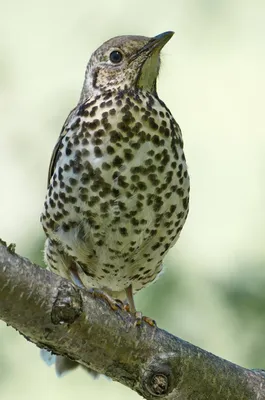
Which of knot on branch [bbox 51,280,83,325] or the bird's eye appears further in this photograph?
the bird's eye

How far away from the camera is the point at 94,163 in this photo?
4410mm

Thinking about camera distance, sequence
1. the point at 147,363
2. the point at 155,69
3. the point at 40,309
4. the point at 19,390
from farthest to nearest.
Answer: the point at 19,390, the point at 155,69, the point at 147,363, the point at 40,309

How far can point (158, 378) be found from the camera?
3.66 meters

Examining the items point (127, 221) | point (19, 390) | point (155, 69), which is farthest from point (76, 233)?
point (19, 390)

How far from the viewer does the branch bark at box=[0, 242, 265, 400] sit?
3346 millimetres

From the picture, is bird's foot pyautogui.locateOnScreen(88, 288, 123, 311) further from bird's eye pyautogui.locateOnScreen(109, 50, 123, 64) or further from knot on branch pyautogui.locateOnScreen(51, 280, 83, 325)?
bird's eye pyautogui.locateOnScreen(109, 50, 123, 64)

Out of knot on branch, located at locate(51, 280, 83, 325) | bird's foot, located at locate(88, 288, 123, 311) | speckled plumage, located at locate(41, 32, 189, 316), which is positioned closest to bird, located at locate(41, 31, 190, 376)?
speckled plumage, located at locate(41, 32, 189, 316)

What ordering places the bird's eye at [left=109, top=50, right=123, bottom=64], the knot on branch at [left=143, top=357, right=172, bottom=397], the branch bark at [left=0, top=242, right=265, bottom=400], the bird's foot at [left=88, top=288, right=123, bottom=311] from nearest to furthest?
1. the branch bark at [left=0, top=242, right=265, bottom=400]
2. the knot on branch at [left=143, top=357, right=172, bottom=397]
3. the bird's foot at [left=88, top=288, right=123, bottom=311]
4. the bird's eye at [left=109, top=50, right=123, bottom=64]

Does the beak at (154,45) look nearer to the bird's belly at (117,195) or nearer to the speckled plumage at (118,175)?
the speckled plumage at (118,175)

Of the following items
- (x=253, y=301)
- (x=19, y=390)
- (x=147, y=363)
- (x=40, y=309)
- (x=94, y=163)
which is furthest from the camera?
(x=19, y=390)

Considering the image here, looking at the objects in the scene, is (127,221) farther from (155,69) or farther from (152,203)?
(155,69)

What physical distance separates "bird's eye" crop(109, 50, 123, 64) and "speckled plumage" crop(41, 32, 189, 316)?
1 cm

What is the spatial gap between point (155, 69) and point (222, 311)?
159cm

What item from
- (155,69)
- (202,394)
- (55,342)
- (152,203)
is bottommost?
(55,342)
